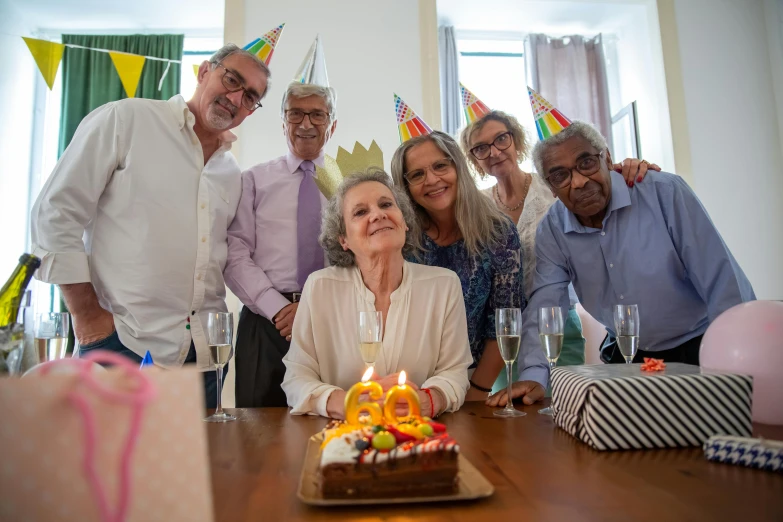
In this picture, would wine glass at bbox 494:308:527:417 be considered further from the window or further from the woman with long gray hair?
the window

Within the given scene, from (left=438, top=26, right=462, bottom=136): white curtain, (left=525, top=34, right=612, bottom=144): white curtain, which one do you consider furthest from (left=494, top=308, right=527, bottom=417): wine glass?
(left=525, top=34, right=612, bottom=144): white curtain

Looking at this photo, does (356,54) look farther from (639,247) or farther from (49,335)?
(49,335)

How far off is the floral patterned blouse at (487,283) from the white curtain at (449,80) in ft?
10.7

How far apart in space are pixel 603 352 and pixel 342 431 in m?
1.66

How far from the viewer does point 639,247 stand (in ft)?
6.56

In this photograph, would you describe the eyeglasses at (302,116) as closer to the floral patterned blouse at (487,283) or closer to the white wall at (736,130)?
the floral patterned blouse at (487,283)

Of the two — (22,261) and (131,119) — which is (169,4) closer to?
(131,119)

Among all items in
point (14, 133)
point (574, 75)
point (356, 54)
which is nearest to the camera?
point (356, 54)

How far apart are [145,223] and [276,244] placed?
0.53 metres

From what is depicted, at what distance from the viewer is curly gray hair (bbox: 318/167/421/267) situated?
1.90 meters

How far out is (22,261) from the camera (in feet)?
3.52

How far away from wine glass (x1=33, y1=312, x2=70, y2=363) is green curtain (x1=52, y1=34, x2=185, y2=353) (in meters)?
4.37

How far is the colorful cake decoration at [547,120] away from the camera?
2.32 metres

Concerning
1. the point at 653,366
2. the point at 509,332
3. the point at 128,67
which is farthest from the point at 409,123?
the point at 128,67
